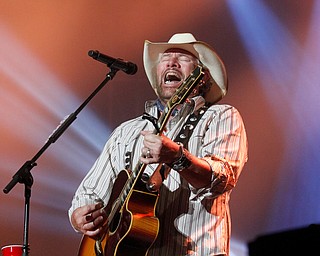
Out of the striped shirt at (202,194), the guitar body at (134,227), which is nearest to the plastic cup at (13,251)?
the striped shirt at (202,194)

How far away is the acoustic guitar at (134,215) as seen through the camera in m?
2.26

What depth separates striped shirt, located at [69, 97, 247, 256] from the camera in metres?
2.31

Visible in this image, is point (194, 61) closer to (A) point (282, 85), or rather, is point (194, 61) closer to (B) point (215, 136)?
(B) point (215, 136)

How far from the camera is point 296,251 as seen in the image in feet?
10.3

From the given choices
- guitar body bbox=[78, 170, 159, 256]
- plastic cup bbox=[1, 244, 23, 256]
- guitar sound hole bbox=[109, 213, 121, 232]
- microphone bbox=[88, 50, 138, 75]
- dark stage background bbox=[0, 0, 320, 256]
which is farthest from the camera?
dark stage background bbox=[0, 0, 320, 256]

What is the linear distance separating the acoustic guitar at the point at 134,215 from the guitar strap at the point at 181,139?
0.10 feet

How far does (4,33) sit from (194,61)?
1702mm

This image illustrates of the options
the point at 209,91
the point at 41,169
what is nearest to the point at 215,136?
the point at 209,91

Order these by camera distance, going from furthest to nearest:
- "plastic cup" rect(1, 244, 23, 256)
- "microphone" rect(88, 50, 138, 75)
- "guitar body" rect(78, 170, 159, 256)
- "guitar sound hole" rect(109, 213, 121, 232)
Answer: "plastic cup" rect(1, 244, 23, 256), "microphone" rect(88, 50, 138, 75), "guitar sound hole" rect(109, 213, 121, 232), "guitar body" rect(78, 170, 159, 256)

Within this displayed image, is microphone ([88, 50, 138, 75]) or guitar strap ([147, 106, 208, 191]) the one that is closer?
guitar strap ([147, 106, 208, 191])

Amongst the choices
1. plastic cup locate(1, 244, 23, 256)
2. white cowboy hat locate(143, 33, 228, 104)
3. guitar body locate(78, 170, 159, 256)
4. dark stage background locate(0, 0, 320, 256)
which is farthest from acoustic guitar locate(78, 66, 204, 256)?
dark stage background locate(0, 0, 320, 256)

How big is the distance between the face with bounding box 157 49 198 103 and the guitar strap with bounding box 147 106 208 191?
7.3 inches

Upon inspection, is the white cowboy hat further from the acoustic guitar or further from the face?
the acoustic guitar

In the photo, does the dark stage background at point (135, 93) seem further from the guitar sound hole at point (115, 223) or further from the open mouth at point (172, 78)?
the guitar sound hole at point (115, 223)
